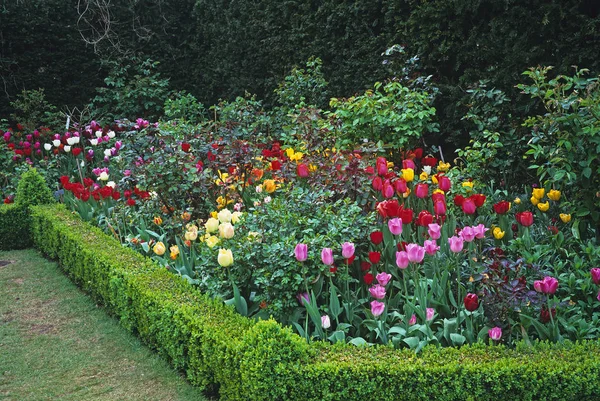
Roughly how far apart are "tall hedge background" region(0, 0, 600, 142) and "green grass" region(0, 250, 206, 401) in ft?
12.5

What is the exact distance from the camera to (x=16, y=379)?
14.0ft

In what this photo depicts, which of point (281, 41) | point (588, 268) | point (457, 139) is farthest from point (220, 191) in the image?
point (281, 41)

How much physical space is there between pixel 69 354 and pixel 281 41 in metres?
6.28

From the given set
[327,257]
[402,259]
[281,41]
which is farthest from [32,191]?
[402,259]

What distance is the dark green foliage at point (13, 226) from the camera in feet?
25.0

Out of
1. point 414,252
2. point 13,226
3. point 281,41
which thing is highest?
point 281,41

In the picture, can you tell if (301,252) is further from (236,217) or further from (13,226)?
(13,226)

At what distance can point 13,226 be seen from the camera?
766cm

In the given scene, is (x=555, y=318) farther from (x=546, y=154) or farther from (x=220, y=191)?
(x=220, y=191)

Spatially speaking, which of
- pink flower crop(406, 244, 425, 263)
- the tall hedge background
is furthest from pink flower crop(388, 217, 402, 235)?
the tall hedge background

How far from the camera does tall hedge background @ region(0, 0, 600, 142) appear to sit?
5789 mm

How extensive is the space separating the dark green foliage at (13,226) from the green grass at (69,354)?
151 cm

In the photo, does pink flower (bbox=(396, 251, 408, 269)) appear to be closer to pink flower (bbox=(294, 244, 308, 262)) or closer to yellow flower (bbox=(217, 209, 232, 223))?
pink flower (bbox=(294, 244, 308, 262))

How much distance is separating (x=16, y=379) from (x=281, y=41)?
665 centimetres
